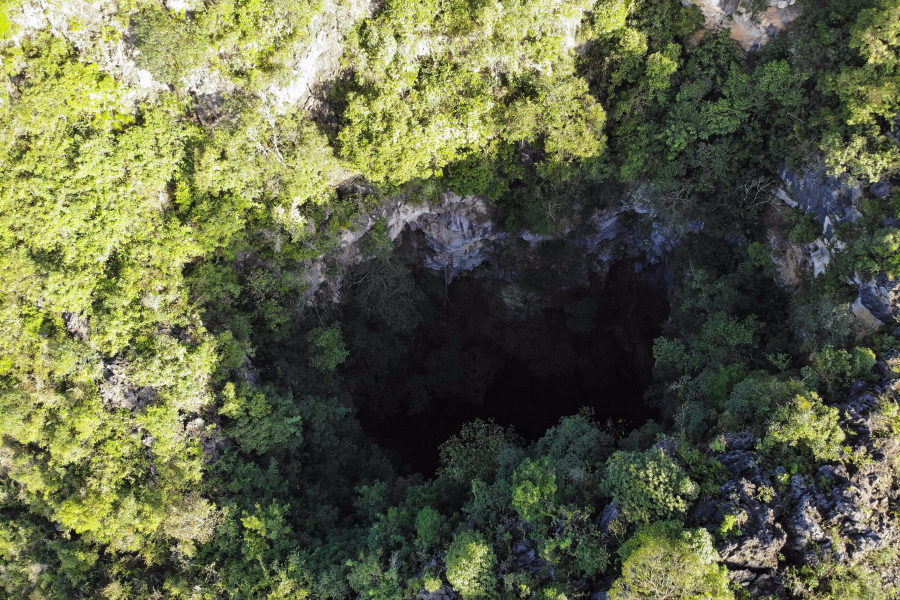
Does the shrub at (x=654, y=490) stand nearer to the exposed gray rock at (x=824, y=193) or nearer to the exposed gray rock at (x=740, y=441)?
the exposed gray rock at (x=740, y=441)

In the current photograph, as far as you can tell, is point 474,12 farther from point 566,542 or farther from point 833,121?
point 566,542

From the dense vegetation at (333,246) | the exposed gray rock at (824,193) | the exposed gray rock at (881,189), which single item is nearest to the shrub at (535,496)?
the dense vegetation at (333,246)

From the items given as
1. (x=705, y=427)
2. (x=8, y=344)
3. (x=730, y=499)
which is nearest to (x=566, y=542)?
(x=730, y=499)

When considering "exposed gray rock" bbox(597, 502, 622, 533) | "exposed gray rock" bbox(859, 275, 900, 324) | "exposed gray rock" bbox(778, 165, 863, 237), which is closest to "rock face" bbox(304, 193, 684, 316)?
"exposed gray rock" bbox(778, 165, 863, 237)

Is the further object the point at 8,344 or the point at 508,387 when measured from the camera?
the point at 508,387

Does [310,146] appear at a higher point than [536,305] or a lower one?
higher

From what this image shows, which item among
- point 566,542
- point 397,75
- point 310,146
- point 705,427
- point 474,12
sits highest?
point 474,12
